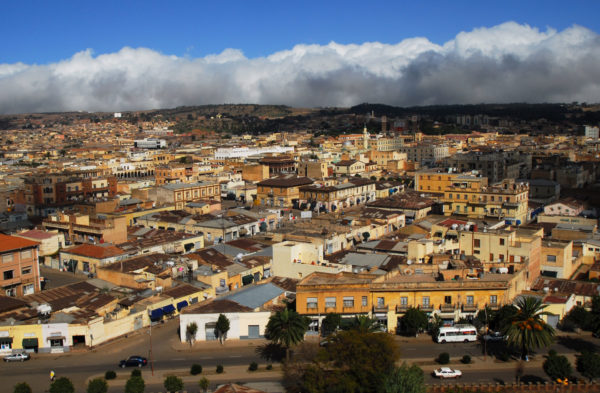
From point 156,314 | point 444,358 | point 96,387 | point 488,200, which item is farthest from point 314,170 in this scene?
point 96,387

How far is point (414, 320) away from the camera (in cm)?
2462

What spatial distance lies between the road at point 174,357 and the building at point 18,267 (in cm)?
860

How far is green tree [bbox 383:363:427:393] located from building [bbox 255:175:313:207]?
45711 millimetres

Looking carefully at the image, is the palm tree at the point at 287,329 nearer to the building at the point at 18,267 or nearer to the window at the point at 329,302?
the window at the point at 329,302

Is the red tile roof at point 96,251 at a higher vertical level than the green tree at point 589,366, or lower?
higher

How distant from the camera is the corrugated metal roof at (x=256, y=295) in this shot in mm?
26867

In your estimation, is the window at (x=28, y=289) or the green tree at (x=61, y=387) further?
the window at (x=28, y=289)

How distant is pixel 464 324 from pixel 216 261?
1563 cm

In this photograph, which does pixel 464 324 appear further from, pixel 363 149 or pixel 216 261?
pixel 363 149

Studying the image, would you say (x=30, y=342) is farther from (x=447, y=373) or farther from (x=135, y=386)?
(x=447, y=373)

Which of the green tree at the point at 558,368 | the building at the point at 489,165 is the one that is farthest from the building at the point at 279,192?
the green tree at the point at 558,368

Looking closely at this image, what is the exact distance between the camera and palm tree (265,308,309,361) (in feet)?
74.5

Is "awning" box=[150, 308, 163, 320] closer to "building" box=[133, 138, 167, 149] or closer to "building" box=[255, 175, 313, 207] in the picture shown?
"building" box=[255, 175, 313, 207]

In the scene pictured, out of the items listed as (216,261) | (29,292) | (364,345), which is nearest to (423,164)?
(216,261)
